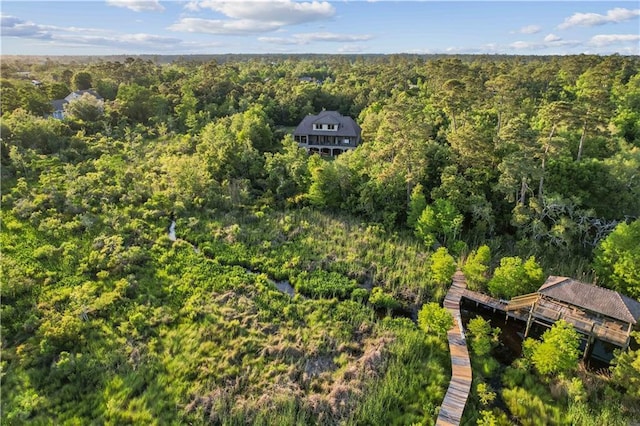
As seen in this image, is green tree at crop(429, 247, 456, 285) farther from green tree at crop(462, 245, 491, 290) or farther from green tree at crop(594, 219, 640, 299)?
green tree at crop(594, 219, 640, 299)

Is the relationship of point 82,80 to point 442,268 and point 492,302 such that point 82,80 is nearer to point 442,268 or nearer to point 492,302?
point 442,268

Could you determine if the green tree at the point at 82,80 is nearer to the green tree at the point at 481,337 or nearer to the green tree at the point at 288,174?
the green tree at the point at 288,174

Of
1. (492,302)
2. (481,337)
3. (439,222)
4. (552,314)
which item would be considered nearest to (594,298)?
(552,314)

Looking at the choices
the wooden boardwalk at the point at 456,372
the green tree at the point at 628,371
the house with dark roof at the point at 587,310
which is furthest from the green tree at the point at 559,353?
the wooden boardwalk at the point at 456,372

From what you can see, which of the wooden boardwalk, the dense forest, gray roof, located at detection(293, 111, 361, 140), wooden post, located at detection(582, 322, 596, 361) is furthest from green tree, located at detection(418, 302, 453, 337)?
gray roof, located at detection(293, 111, 361, 140)

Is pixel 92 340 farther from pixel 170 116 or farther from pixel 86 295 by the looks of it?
pixel 170 116

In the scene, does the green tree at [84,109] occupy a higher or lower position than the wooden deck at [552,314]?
higher

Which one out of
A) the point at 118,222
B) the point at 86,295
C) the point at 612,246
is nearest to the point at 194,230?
the point at 118,222
